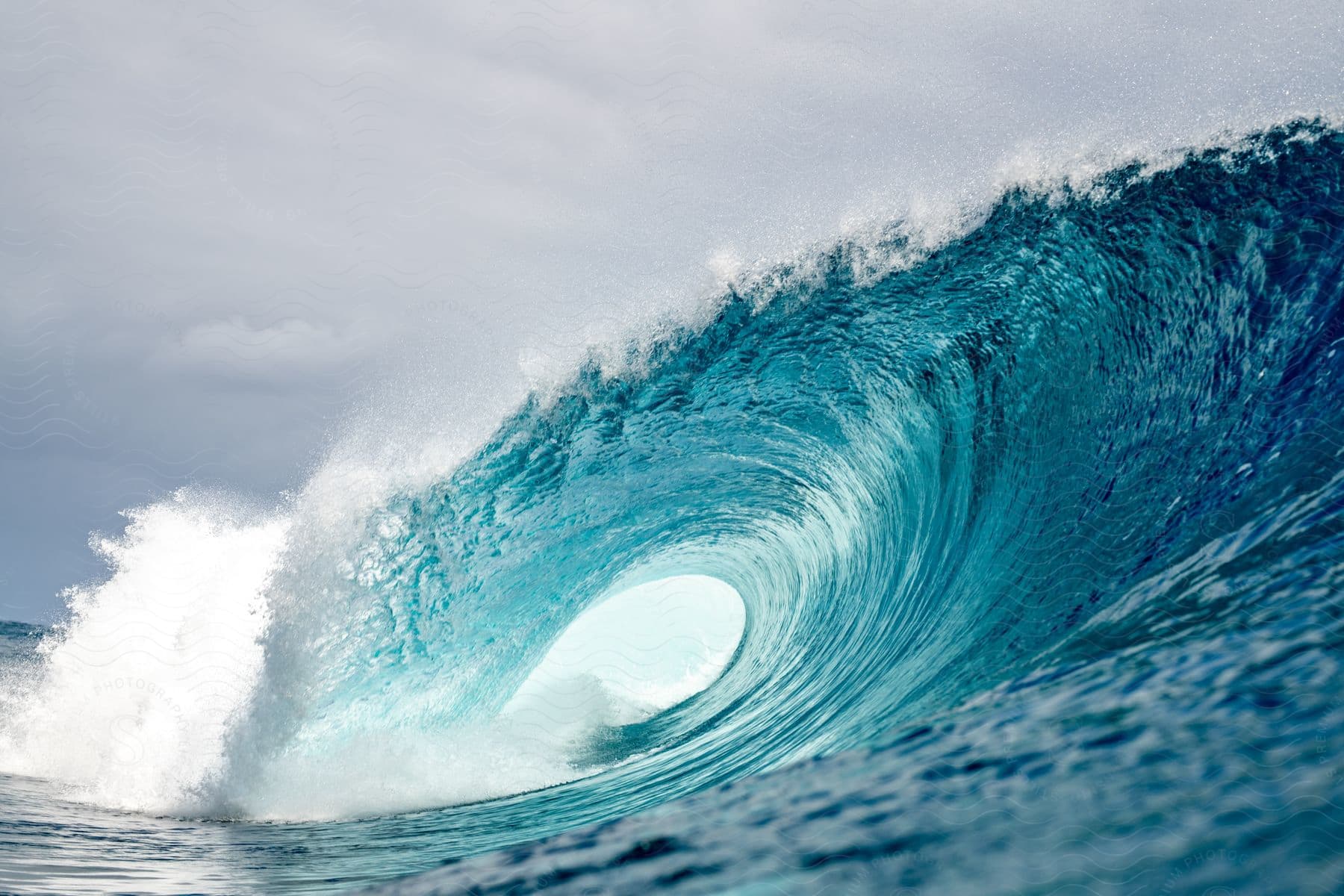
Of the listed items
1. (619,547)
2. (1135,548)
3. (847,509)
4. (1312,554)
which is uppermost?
(619,547)

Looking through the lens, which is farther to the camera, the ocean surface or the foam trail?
the foam trail

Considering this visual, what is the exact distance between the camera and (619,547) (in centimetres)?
742

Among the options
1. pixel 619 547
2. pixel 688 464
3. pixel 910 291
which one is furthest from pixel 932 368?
pixel 619 547

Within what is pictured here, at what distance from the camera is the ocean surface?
84.0 inches

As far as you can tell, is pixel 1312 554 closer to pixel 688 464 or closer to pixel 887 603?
pixel 887 603

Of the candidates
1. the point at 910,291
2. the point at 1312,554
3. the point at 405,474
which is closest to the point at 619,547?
the point at 405,474

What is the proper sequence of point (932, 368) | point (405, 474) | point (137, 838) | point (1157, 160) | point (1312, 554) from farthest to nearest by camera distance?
point (405, 474)
point (932, 368)
point (1157, 160)
point (137, 838)
point (1312, 554)

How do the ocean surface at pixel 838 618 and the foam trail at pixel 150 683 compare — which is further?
the foam trail at pixel 150 683

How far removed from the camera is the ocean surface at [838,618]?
213cm

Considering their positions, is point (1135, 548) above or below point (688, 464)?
below

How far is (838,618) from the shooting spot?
5961 mm

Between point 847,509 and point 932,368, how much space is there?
4.58ft

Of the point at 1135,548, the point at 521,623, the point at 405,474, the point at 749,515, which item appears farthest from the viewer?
the point at 749,515

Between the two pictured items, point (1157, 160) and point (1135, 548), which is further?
point (1157, 160)
